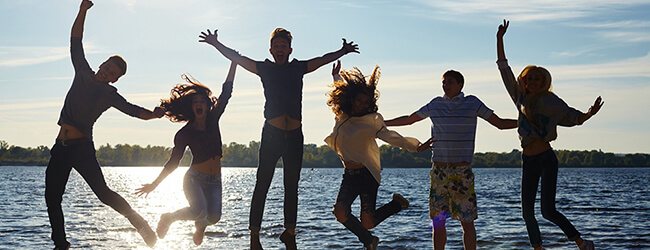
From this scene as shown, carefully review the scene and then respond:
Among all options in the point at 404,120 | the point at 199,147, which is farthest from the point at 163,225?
the point at 404,120

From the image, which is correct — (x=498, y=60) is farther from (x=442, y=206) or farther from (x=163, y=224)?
(x=163, y=224)

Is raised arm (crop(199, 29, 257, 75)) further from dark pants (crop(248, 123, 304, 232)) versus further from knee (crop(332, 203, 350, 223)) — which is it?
knee (crop(332, 203, 350, 223))

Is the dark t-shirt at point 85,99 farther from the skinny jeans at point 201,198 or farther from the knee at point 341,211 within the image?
the knee at point 341,211

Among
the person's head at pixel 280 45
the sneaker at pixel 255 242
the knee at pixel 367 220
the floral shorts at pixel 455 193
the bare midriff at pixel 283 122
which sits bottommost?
the sneaker at pixel 255 242

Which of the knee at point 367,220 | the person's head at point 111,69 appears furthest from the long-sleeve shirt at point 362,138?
the person's head at point 111,69

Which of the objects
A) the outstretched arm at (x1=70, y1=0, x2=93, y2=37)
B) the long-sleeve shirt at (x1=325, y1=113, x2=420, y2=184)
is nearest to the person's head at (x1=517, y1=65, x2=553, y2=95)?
the long-sleeve shirt at (x1=325, y1=113, x2=420, y2=184)

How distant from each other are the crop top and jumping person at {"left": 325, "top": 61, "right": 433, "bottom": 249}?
5.38ft

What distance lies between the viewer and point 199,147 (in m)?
7.99

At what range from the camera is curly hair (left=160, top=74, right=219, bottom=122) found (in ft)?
26.7

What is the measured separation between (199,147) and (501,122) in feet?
13.6

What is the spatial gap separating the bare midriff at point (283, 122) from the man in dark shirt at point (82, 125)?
60.7 inches

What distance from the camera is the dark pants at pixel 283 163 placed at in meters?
7.90

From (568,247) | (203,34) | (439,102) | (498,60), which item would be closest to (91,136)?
(203,34)

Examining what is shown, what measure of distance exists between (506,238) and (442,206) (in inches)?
570
